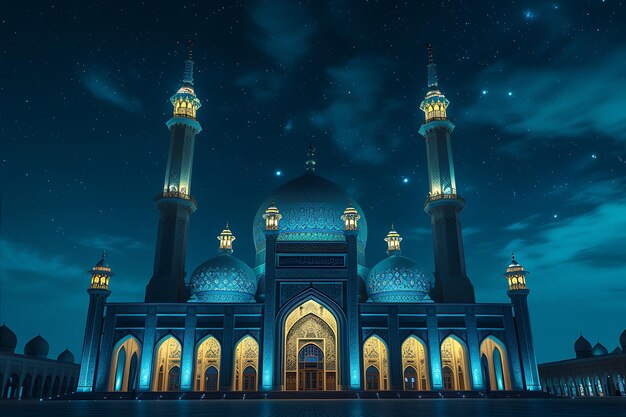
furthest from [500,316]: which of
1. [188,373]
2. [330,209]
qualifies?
[188,373]

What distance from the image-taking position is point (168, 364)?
77.2 feet

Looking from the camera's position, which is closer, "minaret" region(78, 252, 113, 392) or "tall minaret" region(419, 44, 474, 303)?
"minaret" region(78, 252, 113, 392)

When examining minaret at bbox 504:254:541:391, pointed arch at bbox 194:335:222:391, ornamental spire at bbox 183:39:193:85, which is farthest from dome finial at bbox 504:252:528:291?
ornamental spire at bbox 183:39:193:85

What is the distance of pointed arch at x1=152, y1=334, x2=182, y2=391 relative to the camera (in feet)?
74.9

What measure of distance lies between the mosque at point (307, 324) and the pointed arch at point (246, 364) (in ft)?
0.17

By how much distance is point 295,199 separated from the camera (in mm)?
27281

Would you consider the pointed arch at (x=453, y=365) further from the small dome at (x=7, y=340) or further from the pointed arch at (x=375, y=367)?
the small dome at (x=7, y=340)

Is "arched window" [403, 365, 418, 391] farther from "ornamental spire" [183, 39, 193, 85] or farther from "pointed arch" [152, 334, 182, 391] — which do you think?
"ornamental spire" [183, 39, 193, 85]

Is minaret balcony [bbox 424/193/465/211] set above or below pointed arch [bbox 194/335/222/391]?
above

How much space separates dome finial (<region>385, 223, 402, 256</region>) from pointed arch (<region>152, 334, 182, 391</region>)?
12619mm

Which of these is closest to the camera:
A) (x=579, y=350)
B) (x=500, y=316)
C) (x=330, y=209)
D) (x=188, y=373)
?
(x=188, y=373)

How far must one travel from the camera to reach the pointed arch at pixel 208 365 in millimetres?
23078

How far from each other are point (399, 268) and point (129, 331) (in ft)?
43.3

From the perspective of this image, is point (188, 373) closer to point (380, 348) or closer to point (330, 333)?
point (330, 333)
